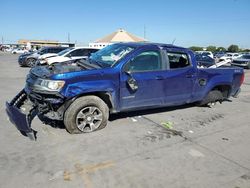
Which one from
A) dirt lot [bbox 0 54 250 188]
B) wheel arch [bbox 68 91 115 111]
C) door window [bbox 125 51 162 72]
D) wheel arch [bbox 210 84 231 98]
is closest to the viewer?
dirt lot [bbox 0 54 250 188]

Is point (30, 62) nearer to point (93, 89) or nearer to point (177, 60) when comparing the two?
point (177, 60)

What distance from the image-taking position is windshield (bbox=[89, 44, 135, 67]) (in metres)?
5.49

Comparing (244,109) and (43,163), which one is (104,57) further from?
(244,109)

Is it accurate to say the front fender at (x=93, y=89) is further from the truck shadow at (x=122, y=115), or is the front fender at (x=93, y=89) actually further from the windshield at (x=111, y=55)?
the truck shadow at (x=122, y=115)

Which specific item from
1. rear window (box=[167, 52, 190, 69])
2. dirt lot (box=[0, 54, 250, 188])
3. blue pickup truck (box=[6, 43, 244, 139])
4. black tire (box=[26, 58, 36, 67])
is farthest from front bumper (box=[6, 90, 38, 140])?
black tire (box=[26, 58, 36, 67])

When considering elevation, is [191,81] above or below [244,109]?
above

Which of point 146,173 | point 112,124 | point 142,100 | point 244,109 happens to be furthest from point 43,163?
point 244,109

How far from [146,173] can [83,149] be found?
4.01 ft

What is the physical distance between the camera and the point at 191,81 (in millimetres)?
6340

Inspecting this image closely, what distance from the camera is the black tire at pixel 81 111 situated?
190 inches

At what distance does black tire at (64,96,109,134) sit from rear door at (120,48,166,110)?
1.58 feet

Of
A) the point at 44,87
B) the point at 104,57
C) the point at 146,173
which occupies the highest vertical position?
the point at 104,57

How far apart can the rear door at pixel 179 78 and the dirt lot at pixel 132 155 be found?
1.84 ft

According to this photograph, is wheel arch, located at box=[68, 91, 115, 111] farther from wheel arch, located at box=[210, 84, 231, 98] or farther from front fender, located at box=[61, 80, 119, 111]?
wheel arch, located at box=[210, 84, 231, 98]
